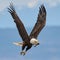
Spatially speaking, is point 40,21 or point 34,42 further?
point 40,21

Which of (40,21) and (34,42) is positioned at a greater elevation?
(34,42)

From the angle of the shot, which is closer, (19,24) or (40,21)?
(19,24)

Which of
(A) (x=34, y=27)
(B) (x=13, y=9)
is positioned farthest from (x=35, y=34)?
(B) (x=13, y=9)

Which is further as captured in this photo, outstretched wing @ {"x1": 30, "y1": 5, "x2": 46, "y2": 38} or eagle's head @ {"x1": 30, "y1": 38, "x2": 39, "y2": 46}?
outstretched wing @ {"x1": 30, "y1": 5, "x2": 46, "y2": 38}

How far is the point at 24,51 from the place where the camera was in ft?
45.2

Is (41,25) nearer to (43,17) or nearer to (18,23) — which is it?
(43,17)

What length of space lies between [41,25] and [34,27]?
1.64ft

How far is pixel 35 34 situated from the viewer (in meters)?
14.5

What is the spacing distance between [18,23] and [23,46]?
94 cm

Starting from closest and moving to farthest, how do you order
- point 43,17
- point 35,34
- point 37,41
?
point 37,41 → point 35,34 → point 43,17

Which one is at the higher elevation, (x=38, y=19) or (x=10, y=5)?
(x=10, y=5)

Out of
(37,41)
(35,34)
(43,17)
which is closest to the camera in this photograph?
(37,41)

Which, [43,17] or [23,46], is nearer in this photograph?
[23,46]

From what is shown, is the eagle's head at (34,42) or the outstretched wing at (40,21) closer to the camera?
the eagle's head at (34,42)
